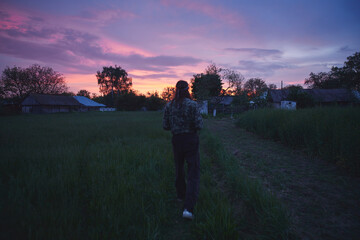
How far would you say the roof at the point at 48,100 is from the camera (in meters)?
40.4

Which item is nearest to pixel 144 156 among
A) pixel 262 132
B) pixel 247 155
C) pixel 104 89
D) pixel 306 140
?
pixel 247 155

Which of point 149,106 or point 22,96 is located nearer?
point 22,96

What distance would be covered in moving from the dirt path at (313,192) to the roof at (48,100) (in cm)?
5196

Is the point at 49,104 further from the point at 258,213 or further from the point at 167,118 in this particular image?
the point at 258,213

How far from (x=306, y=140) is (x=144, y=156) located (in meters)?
6.01

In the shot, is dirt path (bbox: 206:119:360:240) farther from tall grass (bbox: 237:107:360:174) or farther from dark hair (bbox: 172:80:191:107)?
A: dark hair (bbox: 172:80:191:107)

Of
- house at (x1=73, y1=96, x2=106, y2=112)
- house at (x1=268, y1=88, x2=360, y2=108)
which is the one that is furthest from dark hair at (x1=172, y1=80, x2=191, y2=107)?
house at (x1=73, y1=96, x2=106, y2=112)

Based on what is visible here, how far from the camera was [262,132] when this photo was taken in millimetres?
9742

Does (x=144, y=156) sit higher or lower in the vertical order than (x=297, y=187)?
higher

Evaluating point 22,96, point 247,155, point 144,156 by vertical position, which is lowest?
point 247,155

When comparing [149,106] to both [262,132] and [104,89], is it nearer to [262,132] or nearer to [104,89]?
[104,89]

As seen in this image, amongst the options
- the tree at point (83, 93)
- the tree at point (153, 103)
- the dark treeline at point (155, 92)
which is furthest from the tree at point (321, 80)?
the tree at point (83, 93)

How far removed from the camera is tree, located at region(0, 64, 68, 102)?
4266 cm

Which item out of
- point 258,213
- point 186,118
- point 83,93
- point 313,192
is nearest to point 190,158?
point 186,118
